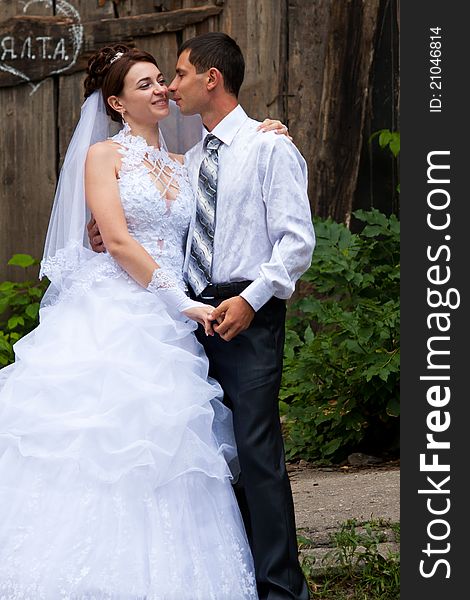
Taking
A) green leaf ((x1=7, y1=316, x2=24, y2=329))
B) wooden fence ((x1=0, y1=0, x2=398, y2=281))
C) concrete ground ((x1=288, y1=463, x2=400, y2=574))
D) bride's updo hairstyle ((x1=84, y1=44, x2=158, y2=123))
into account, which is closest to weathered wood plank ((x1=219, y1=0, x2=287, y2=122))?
wooden fence ((x1=0, y1=0, x2=398, y2=281))

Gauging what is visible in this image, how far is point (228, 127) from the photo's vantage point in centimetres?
379

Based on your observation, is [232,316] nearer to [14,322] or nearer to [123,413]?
[123,413]

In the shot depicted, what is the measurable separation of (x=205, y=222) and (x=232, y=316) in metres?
0.37

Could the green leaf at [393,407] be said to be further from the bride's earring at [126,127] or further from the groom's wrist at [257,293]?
the bride's earring at [126,127]

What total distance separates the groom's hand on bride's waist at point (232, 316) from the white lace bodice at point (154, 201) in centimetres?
26

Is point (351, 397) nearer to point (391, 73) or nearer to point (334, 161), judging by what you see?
point (334, 161)

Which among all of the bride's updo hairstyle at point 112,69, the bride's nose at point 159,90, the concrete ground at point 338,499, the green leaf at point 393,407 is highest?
the bride's updo hairstyle at point 112,69

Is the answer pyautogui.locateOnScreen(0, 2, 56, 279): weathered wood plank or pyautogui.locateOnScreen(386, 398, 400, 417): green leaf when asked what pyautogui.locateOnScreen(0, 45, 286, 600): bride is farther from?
pyautogui.locateOnScreen(0, 2, 56, 279): weathered wood plank

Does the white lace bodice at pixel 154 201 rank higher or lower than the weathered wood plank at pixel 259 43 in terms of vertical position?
lower

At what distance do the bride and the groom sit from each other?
0.23 ft

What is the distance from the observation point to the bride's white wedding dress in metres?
3.38

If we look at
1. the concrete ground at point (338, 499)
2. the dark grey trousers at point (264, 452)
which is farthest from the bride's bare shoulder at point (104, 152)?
the concrete ground at point (338, 499)

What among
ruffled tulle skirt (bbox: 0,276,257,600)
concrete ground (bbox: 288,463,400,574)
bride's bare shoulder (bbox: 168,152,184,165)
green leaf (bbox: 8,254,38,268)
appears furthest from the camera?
green leaf (bbox: 8,254,38,268)

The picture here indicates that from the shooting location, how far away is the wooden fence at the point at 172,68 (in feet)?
21.0
